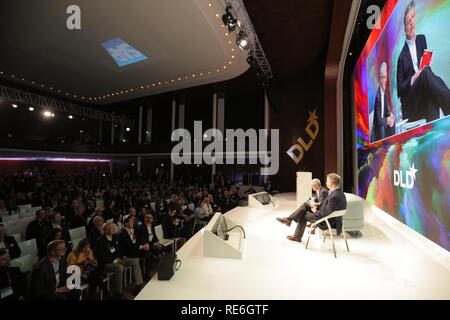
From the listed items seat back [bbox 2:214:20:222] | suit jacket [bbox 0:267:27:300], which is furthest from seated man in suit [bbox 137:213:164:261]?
seat back [bbox 2:214:20:222]

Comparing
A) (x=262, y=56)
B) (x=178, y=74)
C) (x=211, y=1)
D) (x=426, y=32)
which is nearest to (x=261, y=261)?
(x=426, y=32)

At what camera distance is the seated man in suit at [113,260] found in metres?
3.31

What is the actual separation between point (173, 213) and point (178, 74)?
9410mm

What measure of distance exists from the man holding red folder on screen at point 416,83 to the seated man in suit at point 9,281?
17.8 ft

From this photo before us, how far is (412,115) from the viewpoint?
377 cm

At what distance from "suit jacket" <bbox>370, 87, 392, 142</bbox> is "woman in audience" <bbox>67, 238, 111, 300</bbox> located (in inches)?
225

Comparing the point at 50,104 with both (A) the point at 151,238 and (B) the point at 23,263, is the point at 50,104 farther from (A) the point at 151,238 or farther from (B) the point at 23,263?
(B) the point at 23,263

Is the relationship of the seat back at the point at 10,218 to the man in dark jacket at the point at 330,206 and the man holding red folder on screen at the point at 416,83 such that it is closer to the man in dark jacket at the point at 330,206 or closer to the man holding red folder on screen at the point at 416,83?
the man in dark jacket at the point at 330,206

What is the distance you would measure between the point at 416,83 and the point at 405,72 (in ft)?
1.63

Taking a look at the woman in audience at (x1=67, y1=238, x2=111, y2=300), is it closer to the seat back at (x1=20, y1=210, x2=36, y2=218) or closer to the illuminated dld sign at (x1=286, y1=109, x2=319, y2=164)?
the seat back at (x1=20, y1=210, x2=36, y2=218)

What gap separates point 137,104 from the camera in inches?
729

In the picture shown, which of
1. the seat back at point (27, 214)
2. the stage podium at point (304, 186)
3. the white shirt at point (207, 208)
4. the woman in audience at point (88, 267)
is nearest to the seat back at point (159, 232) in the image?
the woman in audience at point (88, 267)

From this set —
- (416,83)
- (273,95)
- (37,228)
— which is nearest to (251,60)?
(273,95)

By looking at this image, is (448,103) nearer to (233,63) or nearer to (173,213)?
(173,213)
